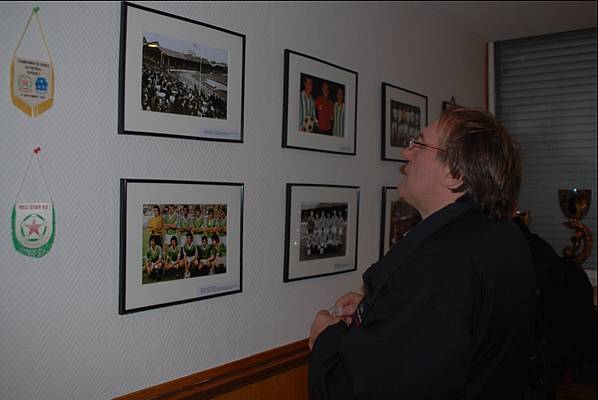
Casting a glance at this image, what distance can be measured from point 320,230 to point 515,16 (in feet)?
7.10

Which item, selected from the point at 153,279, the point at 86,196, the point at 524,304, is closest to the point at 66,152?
the point at 86,196

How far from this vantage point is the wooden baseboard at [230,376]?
168 cm

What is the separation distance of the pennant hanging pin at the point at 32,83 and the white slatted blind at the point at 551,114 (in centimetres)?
341

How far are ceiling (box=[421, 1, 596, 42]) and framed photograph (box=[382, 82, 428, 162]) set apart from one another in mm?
632

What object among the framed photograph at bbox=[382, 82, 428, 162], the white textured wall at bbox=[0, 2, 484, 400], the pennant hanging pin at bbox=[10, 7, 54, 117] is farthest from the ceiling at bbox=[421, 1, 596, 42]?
the pennant hanging pin at bbox=[10, 7, 54, 117]

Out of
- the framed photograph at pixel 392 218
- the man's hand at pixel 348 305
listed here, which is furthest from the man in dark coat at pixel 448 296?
the framed photograph at pixel 392 218

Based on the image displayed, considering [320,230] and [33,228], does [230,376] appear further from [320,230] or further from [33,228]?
[33,228]

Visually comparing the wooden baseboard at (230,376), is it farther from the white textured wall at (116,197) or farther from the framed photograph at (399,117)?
the framed photograph at (399,117)

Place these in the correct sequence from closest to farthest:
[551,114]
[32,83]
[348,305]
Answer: [32,83] → [348,305] → [551,114]

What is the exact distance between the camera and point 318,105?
2.27 metres

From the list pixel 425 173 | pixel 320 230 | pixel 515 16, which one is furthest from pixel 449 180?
pixel 515 16

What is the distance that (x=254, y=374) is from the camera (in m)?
1.99

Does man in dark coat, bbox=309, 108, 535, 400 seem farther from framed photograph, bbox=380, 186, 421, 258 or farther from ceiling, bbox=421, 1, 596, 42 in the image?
ceiling, bbox=421, 1, 596, 42

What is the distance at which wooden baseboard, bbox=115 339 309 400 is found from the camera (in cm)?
168
